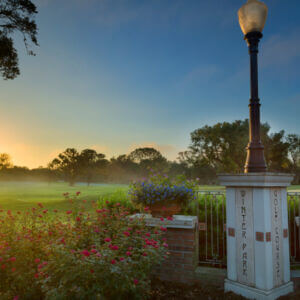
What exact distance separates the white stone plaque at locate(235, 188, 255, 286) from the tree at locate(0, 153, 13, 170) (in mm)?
39220

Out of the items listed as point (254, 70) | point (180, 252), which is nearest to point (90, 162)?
point (180, 252)

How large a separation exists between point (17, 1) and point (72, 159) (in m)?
31.0

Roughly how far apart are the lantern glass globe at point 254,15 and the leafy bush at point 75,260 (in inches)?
130

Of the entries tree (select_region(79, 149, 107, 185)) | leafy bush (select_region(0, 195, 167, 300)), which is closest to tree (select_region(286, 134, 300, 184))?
tree (select_region(79, 149, 107, 185))

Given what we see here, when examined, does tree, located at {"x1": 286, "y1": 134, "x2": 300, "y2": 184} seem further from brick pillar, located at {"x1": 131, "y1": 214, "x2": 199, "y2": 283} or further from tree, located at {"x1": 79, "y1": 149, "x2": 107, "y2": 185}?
brick pillar, located at {"x1": 131, "y1": 214, "x2": 199, "y2": 283}

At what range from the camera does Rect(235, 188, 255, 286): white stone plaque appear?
3152mm

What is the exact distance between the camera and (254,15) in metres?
3.46

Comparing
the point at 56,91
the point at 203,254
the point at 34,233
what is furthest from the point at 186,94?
the point at 34,233

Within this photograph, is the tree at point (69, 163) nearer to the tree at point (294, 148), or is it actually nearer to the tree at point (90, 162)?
the tree at point (90, 162)

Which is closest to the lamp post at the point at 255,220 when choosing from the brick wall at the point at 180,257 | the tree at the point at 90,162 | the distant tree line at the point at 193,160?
the brick wall at the point at 180,257

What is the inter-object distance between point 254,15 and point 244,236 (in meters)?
3.10

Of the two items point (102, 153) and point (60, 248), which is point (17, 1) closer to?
point (60, 248)

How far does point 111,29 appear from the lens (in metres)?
6.86

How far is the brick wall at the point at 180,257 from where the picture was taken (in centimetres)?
370
